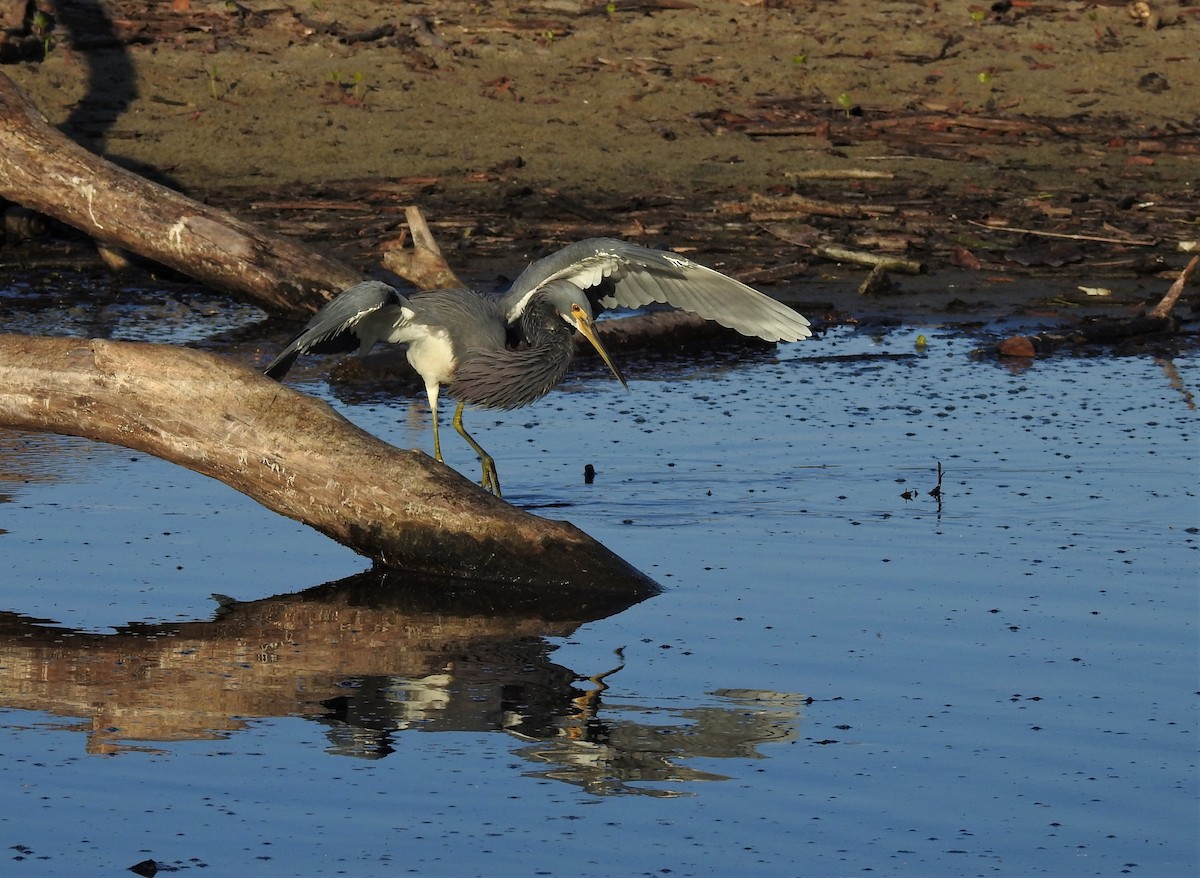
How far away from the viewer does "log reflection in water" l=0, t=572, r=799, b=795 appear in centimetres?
521

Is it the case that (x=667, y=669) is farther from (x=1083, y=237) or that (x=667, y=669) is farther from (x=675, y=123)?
(x=675, y=123)

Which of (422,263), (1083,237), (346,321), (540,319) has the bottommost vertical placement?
(346,321)

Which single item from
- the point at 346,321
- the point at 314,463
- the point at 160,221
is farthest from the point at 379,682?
the point at 160,221

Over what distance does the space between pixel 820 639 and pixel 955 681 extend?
1.78 ft

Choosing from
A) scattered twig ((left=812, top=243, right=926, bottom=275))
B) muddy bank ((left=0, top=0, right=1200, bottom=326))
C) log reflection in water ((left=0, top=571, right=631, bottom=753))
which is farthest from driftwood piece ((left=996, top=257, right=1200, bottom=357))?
log reflection in water ((left=0, top=571, right=631, bottom=753))

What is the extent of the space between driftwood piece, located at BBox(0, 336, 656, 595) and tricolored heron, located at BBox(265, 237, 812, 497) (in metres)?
0.98

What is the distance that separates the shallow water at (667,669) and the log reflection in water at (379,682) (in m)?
0.01

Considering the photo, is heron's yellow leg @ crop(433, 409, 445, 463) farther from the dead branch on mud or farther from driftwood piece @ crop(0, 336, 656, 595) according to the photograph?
the dead branch on mud

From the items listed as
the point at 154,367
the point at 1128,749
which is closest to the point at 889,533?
the point at 1128,749

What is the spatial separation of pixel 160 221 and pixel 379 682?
579 cm

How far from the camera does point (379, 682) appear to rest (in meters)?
5.75

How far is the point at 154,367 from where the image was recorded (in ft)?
22.1

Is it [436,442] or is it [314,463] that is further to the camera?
[436,442]

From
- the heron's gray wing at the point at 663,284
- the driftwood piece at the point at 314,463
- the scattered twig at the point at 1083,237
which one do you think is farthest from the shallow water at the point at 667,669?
the scattered twig at the point at 1083,237
